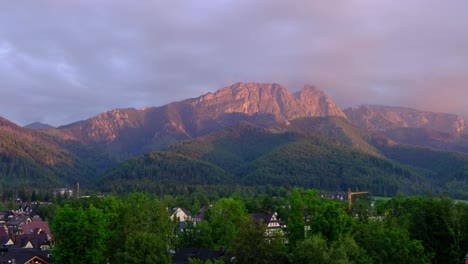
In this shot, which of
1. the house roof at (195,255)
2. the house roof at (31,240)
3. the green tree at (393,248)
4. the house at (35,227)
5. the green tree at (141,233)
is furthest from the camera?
the house at (35,227)

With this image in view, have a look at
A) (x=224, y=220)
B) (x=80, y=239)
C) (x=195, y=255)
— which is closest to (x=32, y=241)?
(x=224, y=220)

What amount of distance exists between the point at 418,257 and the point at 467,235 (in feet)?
31.6

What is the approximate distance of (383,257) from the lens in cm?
5850

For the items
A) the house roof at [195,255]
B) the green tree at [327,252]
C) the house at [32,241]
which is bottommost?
the house at [32,241]

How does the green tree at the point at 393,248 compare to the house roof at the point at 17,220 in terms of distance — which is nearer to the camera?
the green tree at the point at 393,248

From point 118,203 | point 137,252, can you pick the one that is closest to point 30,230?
point 118,203

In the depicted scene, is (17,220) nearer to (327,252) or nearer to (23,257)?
(23,257)

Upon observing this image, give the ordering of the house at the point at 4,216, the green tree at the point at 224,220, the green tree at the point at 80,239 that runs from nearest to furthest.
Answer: the green tree at the point at 80,239 → the green tree at the point at 224,220 → the house at the point at 4,216

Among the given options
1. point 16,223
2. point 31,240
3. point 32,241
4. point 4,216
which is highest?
point 4,216

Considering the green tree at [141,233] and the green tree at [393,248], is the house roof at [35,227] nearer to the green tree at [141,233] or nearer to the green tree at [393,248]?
the green tree at [141,233]

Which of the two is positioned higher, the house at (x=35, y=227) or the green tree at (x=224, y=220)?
the green tree at (x=224, y=220)

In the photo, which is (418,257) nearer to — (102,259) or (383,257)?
(383,257)

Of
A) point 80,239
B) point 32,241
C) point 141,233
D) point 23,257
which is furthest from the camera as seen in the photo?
point 32,241

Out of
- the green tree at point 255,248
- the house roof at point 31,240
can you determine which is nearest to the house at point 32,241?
the house roof at point 31,240
